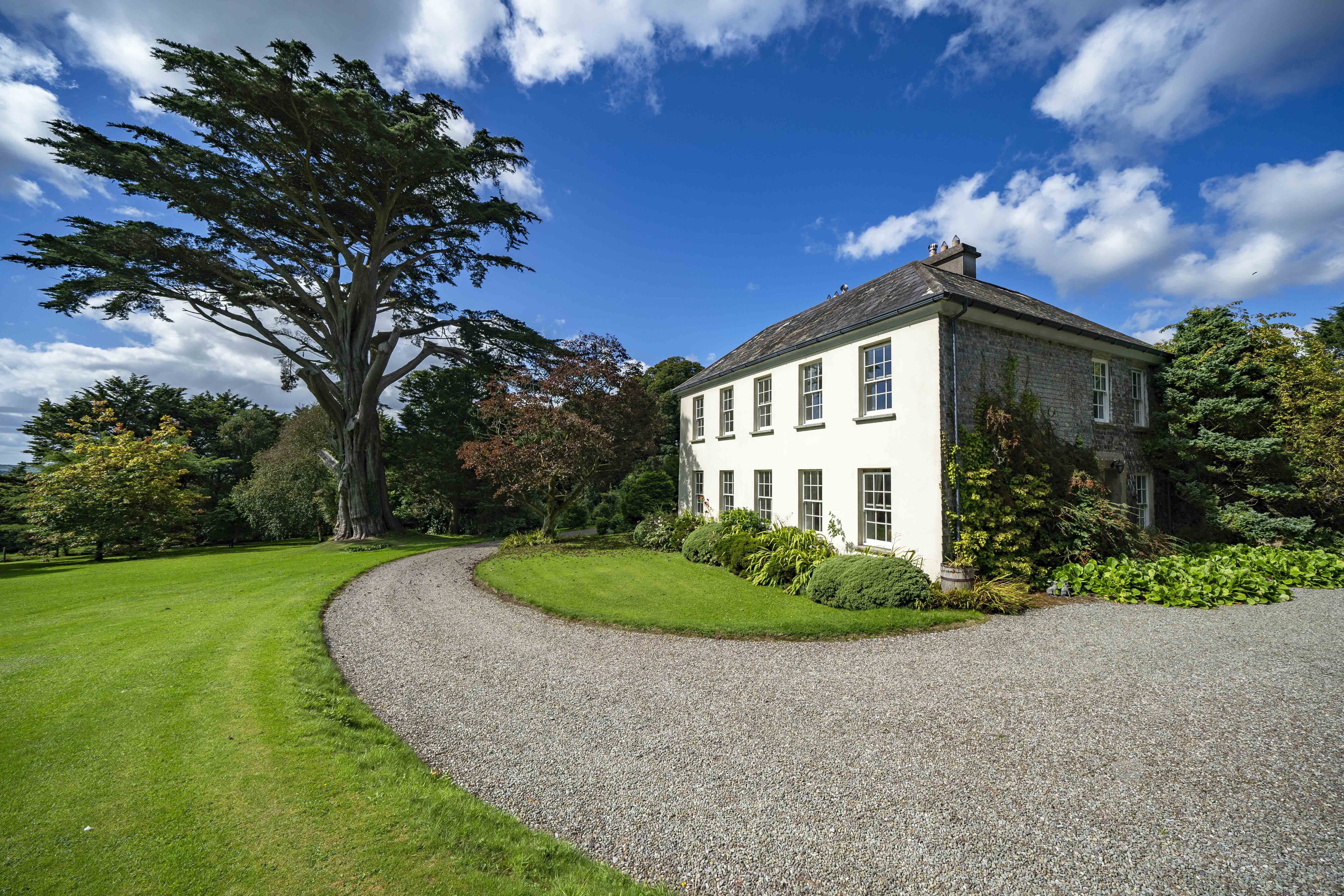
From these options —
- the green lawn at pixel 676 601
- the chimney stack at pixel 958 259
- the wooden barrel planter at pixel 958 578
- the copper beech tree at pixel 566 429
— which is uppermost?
the chimney stack at pixel 958 259

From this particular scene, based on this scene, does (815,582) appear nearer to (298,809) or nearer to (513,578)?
(513,578)

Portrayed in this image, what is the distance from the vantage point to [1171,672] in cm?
621

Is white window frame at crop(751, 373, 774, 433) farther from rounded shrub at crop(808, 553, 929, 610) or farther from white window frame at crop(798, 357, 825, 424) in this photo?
rounded shrub at crop(808, 553, 929, 610)

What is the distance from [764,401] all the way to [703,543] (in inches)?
194

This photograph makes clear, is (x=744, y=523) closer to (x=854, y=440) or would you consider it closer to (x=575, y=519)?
(x=854, y=440)

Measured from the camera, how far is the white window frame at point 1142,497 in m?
13.9

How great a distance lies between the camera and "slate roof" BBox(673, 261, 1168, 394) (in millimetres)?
11016

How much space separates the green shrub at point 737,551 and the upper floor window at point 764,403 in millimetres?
A: 3832

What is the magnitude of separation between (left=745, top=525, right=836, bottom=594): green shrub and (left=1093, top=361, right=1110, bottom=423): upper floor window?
26.8 feet

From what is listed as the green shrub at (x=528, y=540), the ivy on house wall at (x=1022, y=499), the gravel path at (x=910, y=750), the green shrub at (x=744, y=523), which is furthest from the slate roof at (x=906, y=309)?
the green shrub at (x=528, y=540)

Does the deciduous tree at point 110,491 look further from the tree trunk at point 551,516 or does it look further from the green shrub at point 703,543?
the green shrub at point 703,543

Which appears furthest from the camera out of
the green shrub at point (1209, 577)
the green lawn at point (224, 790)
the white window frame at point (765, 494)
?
the white window frame at point (765, 494)

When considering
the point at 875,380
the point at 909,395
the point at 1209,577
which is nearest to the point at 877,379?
the point at 875,380

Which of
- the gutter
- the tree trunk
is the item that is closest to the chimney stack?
the gutter
